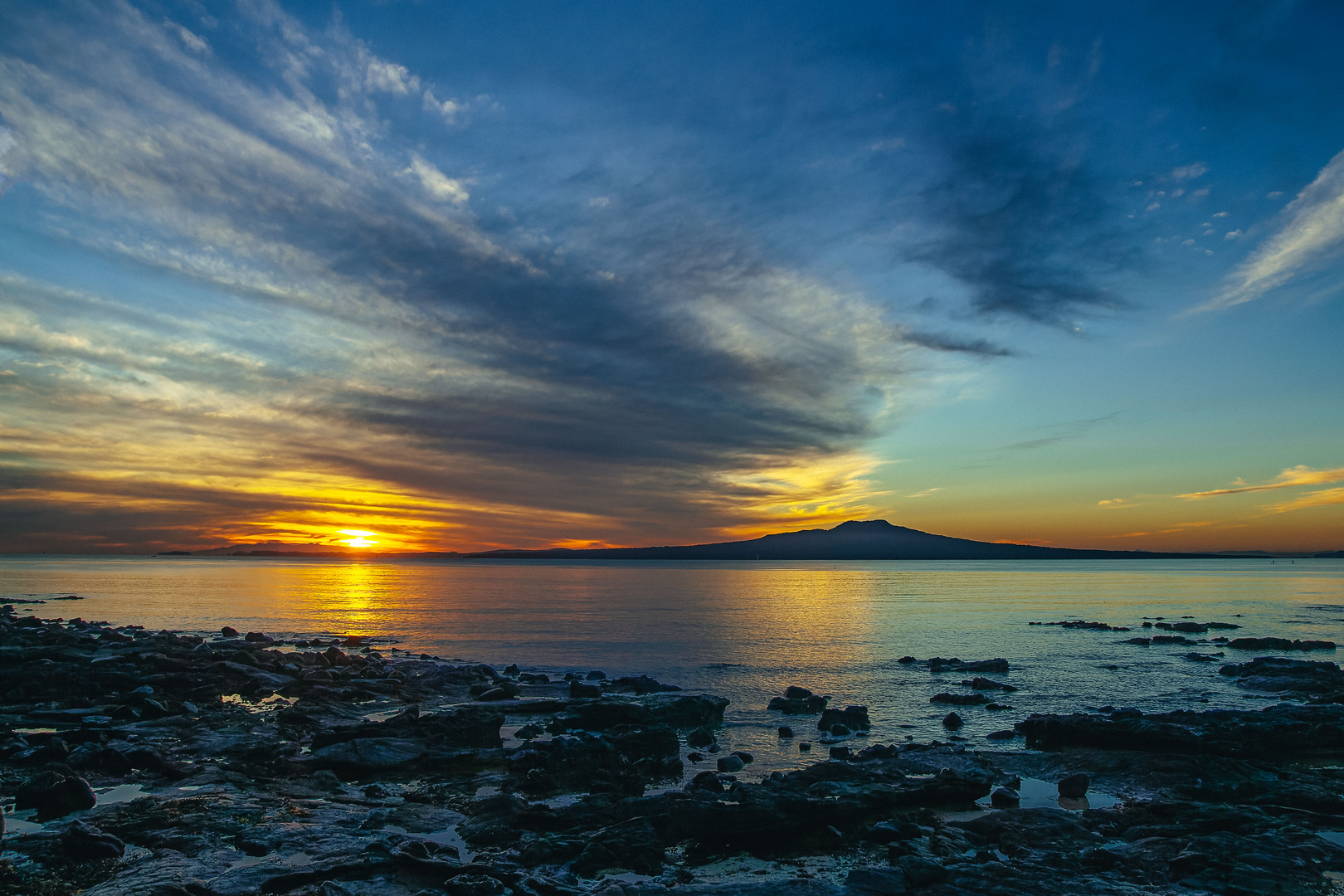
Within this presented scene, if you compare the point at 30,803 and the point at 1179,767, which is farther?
the point at 1179,767

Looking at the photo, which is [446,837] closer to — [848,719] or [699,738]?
[699,738]

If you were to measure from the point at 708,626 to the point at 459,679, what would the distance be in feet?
93.5

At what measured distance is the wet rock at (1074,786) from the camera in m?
15.8

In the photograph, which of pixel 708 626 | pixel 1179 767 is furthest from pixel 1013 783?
pixel 708 626

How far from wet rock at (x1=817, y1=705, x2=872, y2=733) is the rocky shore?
11cm

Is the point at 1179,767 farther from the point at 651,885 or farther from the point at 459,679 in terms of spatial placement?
the point at 459,679

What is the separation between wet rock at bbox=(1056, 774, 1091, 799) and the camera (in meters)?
15.8

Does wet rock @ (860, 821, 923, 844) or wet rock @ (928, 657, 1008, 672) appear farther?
wet rock @ (928, 657, 1008, 672)

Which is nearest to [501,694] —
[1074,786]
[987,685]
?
[1074,786]

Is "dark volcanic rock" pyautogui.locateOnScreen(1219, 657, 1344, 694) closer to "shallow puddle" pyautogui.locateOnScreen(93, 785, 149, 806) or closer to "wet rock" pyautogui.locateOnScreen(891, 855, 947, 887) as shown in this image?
"wet rock" pyautogui.locateOnScreen(891, 855, 947, 887)

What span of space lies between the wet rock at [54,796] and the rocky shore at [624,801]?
0.14ft

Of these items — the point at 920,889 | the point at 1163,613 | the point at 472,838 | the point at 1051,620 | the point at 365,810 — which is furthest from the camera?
the point at 1163,613

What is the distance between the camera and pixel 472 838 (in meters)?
12.6

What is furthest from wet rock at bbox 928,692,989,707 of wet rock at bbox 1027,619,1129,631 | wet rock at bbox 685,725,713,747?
wet rock at bbox 1027,619,1129,631
